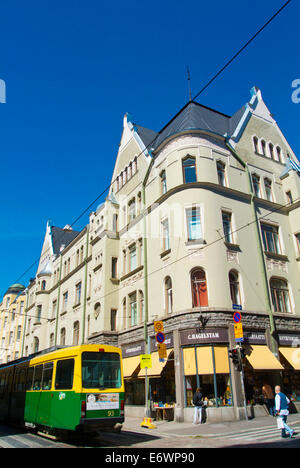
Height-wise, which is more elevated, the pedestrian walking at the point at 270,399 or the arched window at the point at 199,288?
the arched window at the point at 199,288

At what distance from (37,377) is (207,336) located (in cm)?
850

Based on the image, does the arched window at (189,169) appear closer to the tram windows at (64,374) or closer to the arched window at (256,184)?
the arched window at (256,184)

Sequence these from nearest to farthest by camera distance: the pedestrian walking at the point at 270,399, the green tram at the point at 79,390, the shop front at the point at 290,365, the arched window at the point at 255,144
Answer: the green tram at the point at 79,390 → the pedestrian walking at the point at 270,399 → the shop front at the point at 290,365 → the arched window at the point at 255,144

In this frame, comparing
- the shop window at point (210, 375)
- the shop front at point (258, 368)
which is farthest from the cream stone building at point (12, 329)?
the shop front at point (258, 368)

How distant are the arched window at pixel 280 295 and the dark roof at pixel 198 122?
10614mm

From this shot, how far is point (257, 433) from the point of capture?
1322 cm

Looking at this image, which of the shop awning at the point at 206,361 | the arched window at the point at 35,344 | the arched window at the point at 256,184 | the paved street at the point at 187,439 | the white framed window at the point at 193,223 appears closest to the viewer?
the paved street at the point at 187,439

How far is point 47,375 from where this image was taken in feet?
46.7

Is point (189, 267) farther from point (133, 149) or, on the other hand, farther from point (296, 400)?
point (133, 149)

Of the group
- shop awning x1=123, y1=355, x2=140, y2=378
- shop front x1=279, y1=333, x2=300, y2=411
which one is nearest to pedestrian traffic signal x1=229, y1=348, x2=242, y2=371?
shop front x1=279, y1=333, x2=300, y2=411

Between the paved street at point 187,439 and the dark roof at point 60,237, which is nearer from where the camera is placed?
the paved street at point 187,439

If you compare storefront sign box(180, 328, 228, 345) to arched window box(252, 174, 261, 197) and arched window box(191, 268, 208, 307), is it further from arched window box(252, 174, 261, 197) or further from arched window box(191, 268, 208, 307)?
arched window box(252, 174, 261, 197)

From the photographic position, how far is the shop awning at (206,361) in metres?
18.6

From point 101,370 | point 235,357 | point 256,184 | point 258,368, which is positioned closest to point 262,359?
point 258,368
